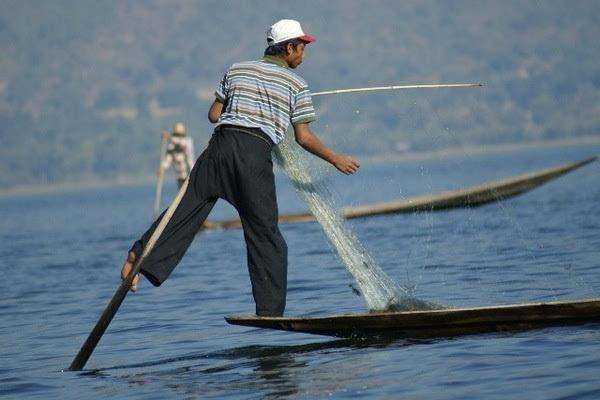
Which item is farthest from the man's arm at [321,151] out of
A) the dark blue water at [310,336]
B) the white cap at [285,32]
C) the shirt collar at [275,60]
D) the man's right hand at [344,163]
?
the dark blue water at [310,336]

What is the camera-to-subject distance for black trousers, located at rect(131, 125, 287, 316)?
27.5 ft

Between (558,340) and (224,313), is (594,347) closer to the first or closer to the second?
(558,340)

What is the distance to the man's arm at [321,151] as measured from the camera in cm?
840

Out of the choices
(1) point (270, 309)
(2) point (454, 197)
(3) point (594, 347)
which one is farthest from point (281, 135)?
(2) point (454, 197)

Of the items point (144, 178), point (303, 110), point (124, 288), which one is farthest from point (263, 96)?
point (144, 178)

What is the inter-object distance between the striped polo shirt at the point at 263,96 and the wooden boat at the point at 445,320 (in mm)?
1113

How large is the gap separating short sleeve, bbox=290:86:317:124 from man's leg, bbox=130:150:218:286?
0.56 meters

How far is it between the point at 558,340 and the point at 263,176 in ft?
6.31

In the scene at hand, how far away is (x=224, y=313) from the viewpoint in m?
11.3

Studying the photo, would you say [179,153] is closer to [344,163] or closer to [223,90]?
[223,90]

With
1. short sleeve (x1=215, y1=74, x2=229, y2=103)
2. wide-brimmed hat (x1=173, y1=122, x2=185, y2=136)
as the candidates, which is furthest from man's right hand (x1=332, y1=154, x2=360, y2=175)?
wide-brimmed hat (x1=173, y1=122, x2=185, y2=136)

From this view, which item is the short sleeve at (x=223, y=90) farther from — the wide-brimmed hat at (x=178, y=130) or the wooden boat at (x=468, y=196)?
the wide-brimmed hat at (x=178, y=130)

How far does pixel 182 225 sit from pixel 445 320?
1.64 metres

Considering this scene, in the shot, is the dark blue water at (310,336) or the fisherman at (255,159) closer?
the dark blue water at (310,336)
